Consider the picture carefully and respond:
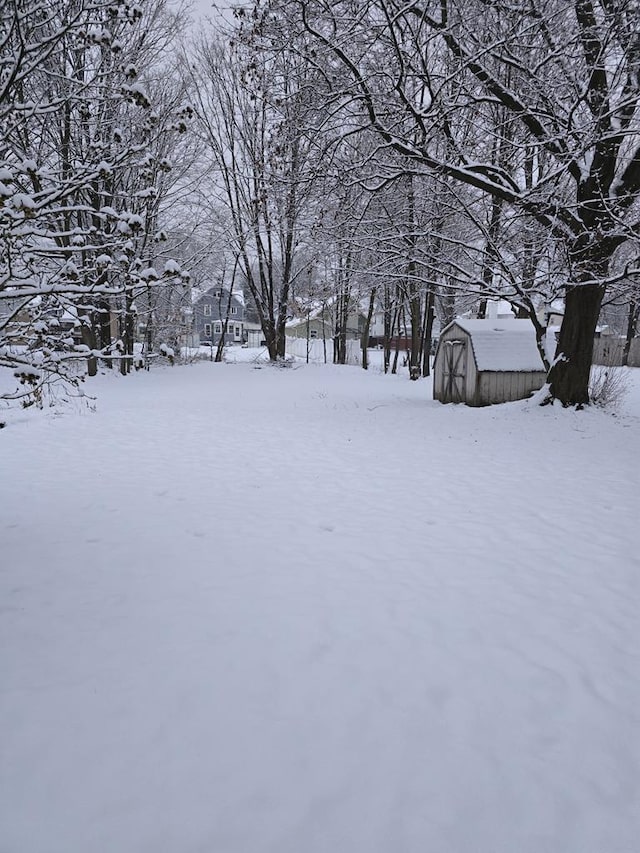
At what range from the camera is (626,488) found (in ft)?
19.9

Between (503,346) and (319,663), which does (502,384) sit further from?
(319,663)

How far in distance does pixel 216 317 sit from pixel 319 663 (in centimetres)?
5700

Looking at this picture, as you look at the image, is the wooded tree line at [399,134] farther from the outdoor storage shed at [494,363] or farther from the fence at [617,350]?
the fence at [617,350]

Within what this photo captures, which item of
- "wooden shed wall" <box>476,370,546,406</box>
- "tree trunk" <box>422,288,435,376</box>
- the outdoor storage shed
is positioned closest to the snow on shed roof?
the outdoor storage shed

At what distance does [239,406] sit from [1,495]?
816cm

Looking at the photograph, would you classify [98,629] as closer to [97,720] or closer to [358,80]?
[97,720]

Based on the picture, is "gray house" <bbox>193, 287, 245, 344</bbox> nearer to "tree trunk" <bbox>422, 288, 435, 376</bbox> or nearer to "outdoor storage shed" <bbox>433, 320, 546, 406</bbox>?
"tree trunk" <bbox>422, 288, 435, 376</bbox>

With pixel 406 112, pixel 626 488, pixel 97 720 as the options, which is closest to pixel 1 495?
pixel 97 720

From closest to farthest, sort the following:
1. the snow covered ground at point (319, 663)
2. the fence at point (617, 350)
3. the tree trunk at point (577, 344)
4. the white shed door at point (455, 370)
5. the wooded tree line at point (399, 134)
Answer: the snow covered ground at point (319, 663) → the wooded tree line at point (399, 134) → the tree trunk at point (577, 344) → the white shed door at point (455, 370) → the fence at point (617, 350)

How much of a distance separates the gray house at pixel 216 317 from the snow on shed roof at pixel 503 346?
40149 millimetres

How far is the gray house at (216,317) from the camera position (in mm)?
52344

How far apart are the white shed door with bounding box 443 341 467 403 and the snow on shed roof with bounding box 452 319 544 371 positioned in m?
0.50

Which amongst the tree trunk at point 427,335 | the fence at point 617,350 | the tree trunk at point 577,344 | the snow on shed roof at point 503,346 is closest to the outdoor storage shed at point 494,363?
the snow on shed roof at point 503,346

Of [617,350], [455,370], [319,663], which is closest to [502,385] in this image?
[455,370]
